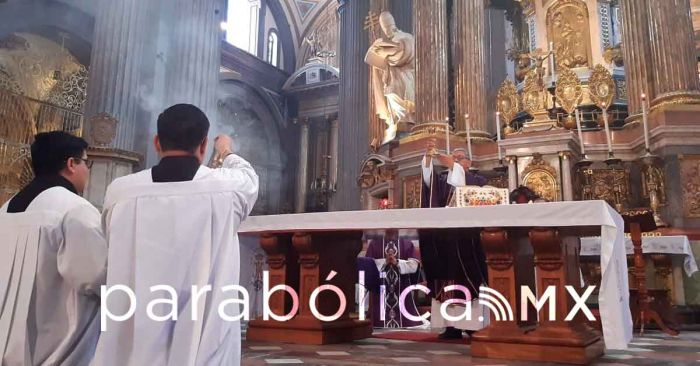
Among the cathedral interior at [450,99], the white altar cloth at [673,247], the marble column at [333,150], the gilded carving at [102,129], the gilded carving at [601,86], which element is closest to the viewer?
the white altar cloth at [673,247]

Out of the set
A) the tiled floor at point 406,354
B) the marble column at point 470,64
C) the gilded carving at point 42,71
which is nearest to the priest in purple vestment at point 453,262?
the tiled floor at point 406,354

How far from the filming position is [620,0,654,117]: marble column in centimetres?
693

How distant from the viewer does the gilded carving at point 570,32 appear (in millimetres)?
8398

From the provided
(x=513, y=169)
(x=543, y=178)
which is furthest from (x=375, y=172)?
(x=543, y=178)

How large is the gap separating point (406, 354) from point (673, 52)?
5558mm

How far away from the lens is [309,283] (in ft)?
13.3

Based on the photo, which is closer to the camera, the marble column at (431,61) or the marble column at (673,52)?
the marble column at (673,52)

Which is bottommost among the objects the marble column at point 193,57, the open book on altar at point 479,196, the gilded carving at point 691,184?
the open book on altar at point 479,196

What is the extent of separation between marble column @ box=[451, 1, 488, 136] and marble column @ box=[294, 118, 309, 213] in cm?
1310

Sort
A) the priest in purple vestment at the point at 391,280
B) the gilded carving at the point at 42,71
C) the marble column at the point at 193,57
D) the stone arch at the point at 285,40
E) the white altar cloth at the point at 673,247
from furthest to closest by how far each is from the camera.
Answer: the stone arch at the point at 285,40 < the gilded carving at the point at 42,71 < the marble column at the point at 193,57 < the priest in purple vestment at the point at 391,280 < the white altar cloth at the point at 673,247

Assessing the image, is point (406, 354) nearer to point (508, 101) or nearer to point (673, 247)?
point (673, 247)

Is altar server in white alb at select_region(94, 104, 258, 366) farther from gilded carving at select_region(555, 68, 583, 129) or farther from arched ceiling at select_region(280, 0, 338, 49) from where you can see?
arched ceiling at select_region(280, 0, 338, 49)

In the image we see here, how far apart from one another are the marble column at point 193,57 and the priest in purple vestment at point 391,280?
5897 millimetres

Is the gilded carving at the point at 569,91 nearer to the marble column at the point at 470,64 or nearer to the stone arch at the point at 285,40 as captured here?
the marble column at the point at 470,64
